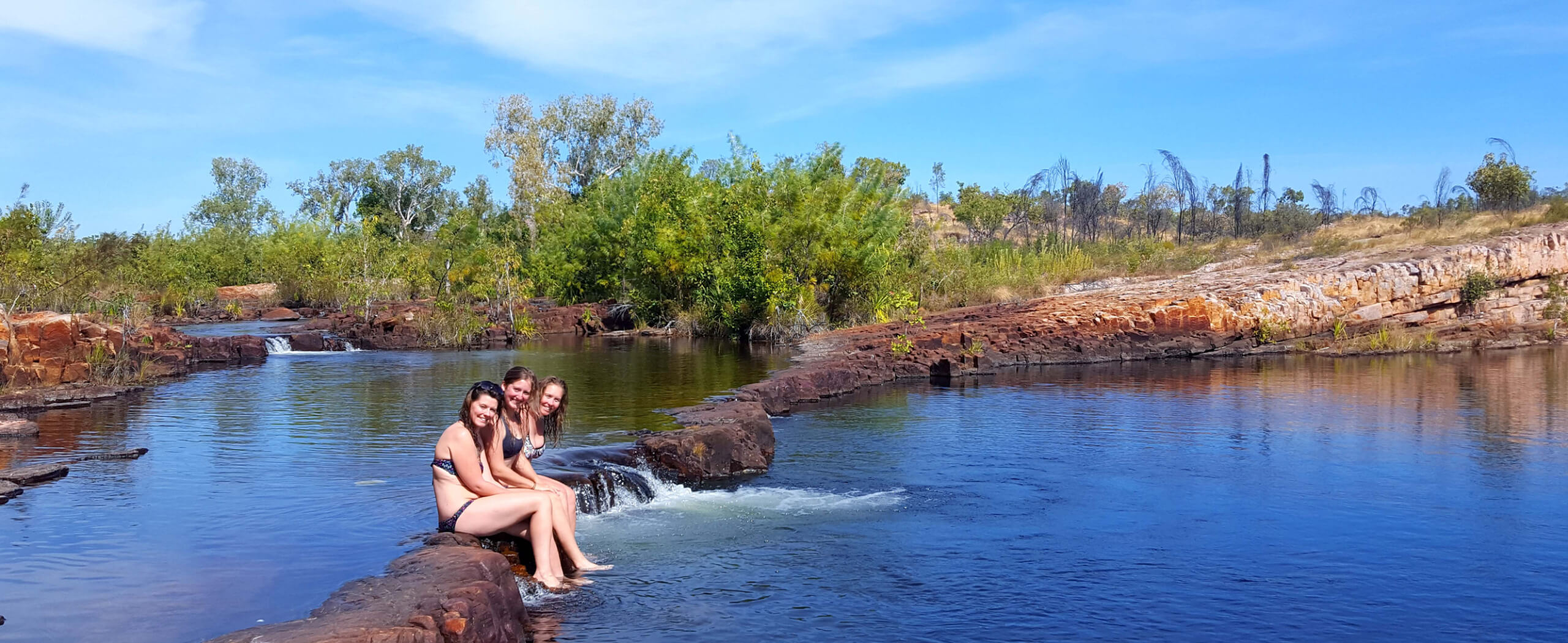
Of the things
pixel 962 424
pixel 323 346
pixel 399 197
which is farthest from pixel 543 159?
pixel 962 424

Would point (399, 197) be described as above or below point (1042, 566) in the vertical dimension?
above

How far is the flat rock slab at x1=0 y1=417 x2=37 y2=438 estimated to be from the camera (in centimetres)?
1237

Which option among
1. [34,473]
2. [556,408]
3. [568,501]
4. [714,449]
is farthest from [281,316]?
[568,501]

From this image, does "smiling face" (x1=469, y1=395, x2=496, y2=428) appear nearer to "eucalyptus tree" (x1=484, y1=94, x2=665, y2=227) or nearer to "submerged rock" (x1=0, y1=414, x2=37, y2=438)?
"submerged rock" (x1=0, y1=414, x2=37, y2=438)

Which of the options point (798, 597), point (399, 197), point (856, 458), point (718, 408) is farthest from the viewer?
point (399, 197)

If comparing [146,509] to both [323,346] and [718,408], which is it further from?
[323,346]

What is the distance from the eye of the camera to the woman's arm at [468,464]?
23.1 ft

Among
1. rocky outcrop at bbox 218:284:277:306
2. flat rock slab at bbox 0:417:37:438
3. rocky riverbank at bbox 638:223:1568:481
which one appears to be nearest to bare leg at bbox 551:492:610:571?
flat rock slab at bbox 0:417:37:438

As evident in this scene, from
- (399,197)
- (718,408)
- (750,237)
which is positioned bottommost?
(718,408)

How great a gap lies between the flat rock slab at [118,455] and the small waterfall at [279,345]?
46.4 feet

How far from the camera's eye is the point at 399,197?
228 ft

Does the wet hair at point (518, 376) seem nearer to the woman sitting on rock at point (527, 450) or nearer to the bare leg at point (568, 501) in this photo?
the woman sitting on rock at point (527, 450)

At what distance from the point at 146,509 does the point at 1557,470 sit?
12823mm

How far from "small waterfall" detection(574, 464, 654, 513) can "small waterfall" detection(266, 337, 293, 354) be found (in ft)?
57.9
